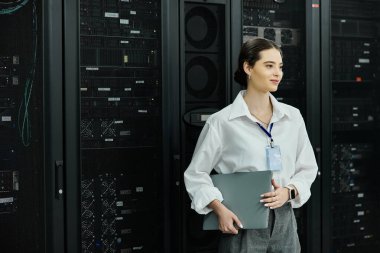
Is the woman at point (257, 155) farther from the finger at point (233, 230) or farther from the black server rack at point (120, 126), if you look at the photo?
the black server rack at point (120, 126)

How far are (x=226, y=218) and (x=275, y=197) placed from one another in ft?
0.71

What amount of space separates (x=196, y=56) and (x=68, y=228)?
1163 mm

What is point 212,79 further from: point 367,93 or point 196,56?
point 367,93

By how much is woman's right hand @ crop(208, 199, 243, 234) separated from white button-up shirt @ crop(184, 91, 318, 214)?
0.12 feet

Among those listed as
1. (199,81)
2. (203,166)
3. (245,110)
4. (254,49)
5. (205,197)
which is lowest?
(205,197)

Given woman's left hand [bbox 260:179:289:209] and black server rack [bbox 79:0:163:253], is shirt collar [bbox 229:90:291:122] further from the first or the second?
black server rack [bbox 79:0:163:253]

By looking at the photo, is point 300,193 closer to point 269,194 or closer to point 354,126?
point 269,194

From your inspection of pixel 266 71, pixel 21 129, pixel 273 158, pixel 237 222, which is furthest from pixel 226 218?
pixel 21 129

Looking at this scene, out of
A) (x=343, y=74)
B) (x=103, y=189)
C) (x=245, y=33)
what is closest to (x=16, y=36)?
(x=103, y=189)

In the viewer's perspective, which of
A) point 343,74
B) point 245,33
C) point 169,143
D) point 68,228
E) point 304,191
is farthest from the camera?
point 343,74

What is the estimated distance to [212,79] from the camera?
10.0 feet

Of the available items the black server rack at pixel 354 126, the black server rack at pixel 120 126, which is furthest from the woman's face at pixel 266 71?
the black server rack at pixel 354 126

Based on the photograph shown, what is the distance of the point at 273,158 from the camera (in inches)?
88.1

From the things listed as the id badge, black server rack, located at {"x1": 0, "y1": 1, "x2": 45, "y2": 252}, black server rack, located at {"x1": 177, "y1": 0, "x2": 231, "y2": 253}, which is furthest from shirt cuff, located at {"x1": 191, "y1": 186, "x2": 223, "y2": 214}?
black server rack, located at {"x1": 0, "y1": 1, "x2": 45, "y2": 252}
